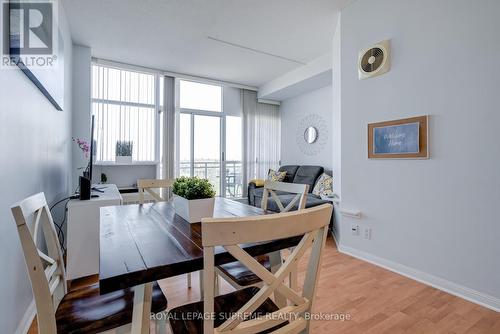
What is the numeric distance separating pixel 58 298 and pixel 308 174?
399 centimetres

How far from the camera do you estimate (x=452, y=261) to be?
6.36 feet

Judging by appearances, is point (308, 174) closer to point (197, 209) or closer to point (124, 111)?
point (124, 111)

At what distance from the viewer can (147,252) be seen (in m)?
0.87

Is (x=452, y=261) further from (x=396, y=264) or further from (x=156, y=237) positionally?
(x=156, y=237)

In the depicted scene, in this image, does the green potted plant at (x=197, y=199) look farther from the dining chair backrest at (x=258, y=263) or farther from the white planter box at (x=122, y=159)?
the white planter box at (x=122, y=159)

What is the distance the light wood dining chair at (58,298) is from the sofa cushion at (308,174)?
3.67 meters

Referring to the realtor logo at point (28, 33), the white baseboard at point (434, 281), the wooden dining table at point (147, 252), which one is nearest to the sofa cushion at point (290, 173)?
the white baseboard at point (434, 281)

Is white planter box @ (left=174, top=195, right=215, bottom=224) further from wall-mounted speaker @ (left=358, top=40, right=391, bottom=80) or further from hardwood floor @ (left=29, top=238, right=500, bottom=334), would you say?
wall-mounted speaker @ (left=358, top=40, right=391, bottom=80)

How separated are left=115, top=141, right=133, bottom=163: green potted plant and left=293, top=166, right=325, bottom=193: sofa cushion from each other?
3043mm

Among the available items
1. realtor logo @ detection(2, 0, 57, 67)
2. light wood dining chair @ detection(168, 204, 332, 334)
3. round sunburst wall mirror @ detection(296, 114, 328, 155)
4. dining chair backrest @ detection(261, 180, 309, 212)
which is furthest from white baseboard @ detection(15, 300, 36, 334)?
round sunburst wall mirror @ detection(296, 114, 328, 155)

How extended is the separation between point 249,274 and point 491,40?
7.52ft

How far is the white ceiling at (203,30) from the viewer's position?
8.71 ft

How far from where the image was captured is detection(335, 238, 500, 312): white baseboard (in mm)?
1745

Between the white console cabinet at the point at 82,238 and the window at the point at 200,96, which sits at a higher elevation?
the window at the point at 200,96
